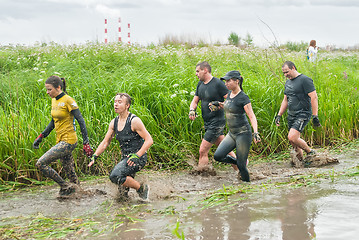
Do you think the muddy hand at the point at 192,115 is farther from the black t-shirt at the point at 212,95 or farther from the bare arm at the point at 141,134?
the bare arm at the point at 141,134

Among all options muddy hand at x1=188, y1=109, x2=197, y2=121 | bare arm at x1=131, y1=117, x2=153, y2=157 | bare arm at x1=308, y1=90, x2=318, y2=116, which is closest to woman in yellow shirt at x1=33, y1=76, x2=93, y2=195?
bare arm at x1=131, y1=117, x2=153, y2=157

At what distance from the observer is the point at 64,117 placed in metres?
6.04

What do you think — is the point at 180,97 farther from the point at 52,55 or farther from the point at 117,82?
the point at 52,55

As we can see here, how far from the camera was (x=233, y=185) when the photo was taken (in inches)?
247

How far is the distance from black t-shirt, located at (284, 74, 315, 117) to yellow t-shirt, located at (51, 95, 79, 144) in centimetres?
372

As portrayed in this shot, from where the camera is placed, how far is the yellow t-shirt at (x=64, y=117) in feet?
19.7

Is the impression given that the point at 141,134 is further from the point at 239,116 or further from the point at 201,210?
the point at 239,116

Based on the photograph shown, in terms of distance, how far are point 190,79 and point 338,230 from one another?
19.3ft

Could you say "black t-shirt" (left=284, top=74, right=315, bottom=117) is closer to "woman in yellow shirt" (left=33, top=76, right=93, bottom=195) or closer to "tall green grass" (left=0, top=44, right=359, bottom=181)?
"tall green grass" (left=0, top=44, right=359, bottom=181)

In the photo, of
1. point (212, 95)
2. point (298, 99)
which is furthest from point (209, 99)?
point (298, 99)

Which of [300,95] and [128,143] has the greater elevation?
[300,95]

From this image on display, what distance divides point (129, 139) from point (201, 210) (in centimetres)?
134

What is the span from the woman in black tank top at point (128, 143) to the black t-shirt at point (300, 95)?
311cm

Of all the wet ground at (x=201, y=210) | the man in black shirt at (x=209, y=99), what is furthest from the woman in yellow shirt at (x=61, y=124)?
the man in black shirt at (x=209, y=99)
